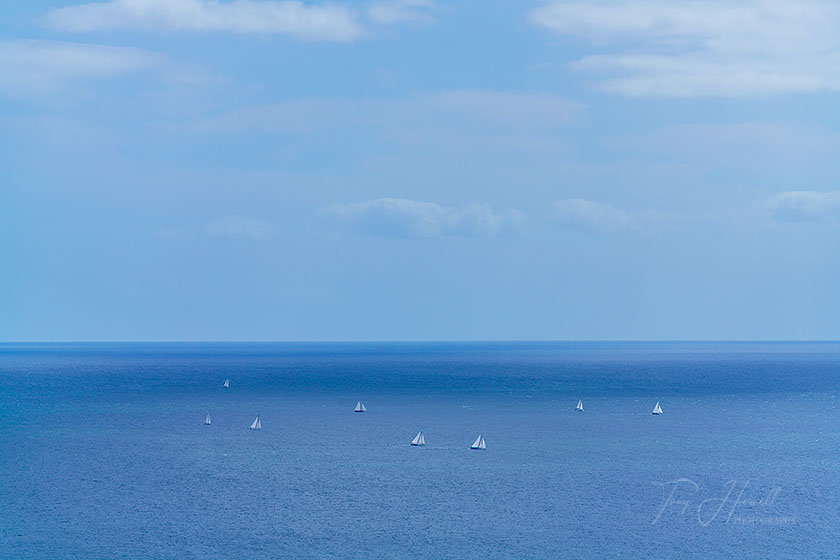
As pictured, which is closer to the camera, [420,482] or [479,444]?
[420,482]

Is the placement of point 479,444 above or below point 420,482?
above

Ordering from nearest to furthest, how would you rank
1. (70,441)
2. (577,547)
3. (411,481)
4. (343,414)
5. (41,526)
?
(577,547) → (41,526) → (411,481) → (70,441) → (343,414)

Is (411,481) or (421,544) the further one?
(411,481)

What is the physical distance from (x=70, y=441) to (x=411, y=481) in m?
39.1

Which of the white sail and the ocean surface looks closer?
the ocean surface

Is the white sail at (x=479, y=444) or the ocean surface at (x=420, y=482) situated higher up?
the white sail at (x=479, y=444)

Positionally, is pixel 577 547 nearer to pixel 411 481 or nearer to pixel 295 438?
pixel 411 481

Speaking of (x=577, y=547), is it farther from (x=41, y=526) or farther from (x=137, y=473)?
(x=137, y=473)

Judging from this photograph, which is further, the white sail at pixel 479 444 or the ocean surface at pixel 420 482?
the white sail at pixel 479 444

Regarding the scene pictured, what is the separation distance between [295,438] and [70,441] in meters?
21.0

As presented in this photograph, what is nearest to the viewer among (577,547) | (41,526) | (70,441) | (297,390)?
(577,547)

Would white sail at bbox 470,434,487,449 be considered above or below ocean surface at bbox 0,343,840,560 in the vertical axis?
above

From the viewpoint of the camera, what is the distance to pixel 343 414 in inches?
4579

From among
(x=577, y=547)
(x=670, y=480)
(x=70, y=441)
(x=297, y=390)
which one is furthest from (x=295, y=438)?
(x=297, y=390)
